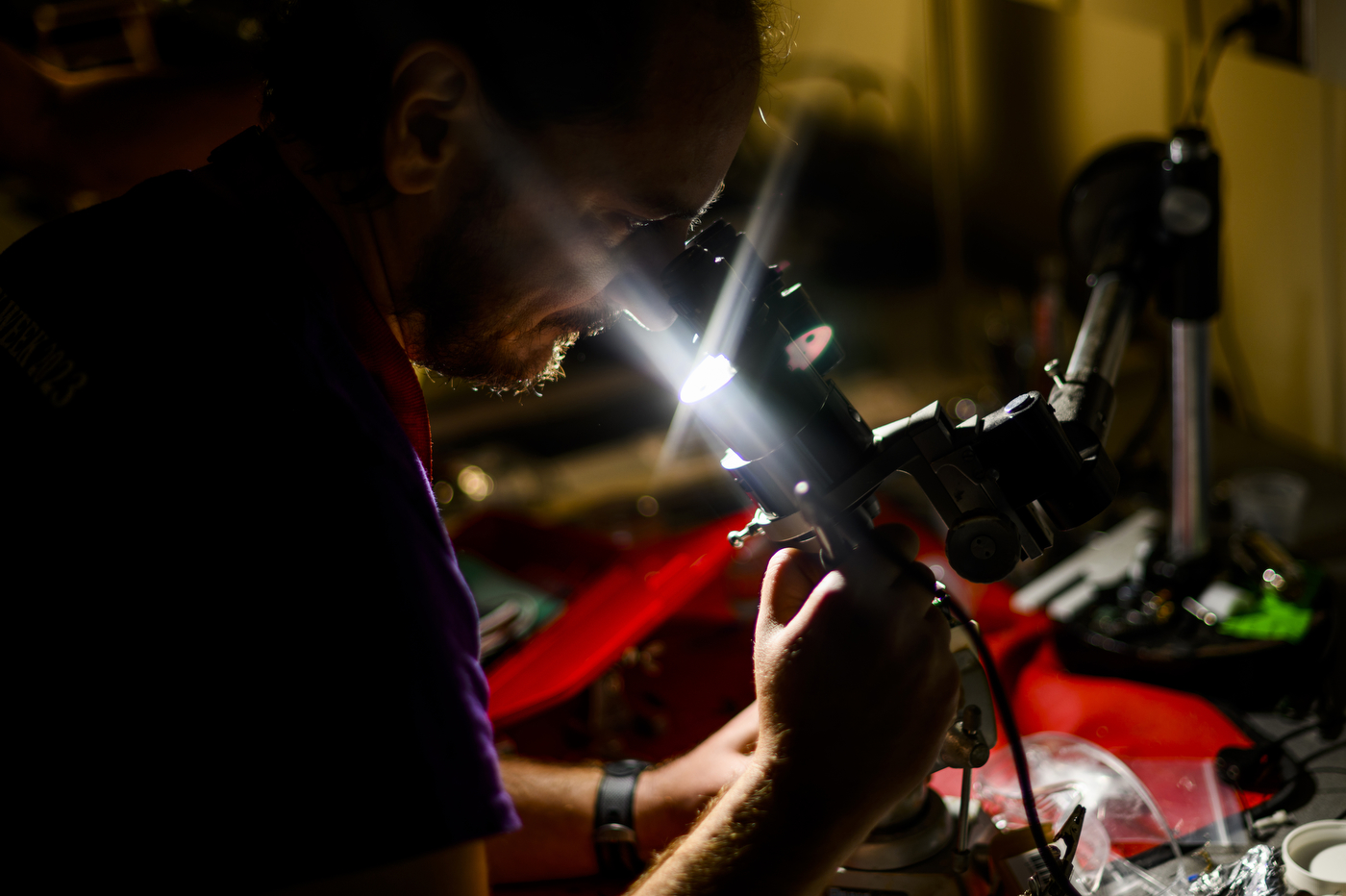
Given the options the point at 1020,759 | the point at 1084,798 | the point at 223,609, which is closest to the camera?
the point at 223,609

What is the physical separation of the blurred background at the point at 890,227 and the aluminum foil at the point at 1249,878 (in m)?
0.56

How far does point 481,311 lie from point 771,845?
0.50 meters

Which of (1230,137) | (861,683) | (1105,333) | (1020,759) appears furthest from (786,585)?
(1230,137)

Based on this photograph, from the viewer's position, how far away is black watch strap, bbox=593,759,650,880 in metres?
1.00

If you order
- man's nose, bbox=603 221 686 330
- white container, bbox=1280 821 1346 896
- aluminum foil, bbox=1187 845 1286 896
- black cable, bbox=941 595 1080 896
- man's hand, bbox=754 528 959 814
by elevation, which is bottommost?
aluminum foil, bbox=1187 845 1286 896

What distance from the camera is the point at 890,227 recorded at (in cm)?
283

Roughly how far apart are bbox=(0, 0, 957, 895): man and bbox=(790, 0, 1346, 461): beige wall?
867 mm

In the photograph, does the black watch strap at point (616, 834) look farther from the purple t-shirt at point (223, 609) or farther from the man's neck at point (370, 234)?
the man's neck at point (370, 234)

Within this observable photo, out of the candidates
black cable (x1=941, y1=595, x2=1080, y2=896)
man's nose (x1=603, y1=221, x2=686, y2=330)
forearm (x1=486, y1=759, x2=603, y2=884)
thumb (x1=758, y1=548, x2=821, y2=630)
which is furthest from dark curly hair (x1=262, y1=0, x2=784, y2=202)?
forearm (x1=486, y1=759, x2=603, y2=884)

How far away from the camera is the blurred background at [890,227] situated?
4.42 ft

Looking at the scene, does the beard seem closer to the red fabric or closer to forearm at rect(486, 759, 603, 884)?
the red fabric

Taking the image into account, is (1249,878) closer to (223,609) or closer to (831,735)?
(831,735)

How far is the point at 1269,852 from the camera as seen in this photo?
852 mm

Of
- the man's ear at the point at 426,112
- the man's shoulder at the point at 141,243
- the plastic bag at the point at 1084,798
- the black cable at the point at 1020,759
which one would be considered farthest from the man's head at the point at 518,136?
the plastic bag at the point at 1084,798
